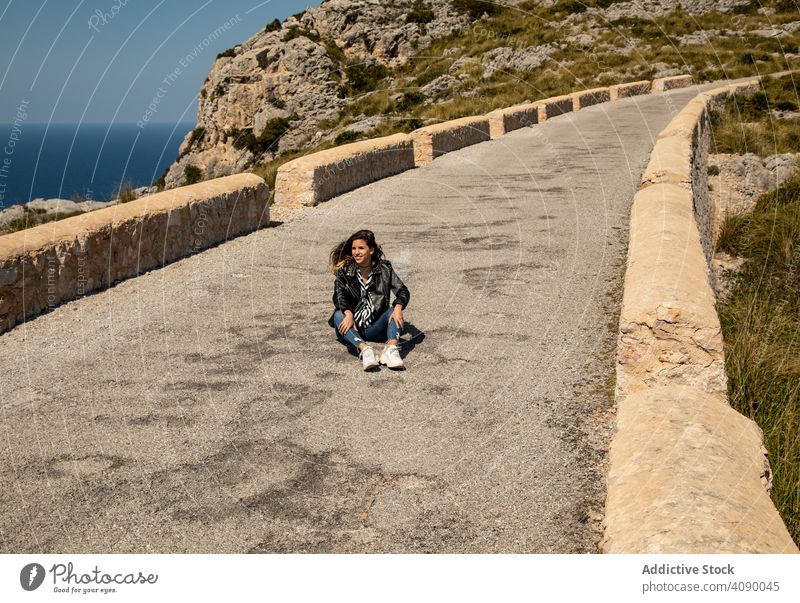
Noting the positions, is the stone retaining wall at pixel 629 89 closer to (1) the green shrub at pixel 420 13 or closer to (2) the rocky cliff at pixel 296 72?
(2) the rocky cliff at pixel 296 72

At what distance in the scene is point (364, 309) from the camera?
597 centimetres

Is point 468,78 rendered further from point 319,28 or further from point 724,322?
point 724,322

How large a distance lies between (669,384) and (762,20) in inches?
2183

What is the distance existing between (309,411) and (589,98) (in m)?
26.5

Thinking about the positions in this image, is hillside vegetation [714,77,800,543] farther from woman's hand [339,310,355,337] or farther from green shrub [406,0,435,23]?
green shrub [406,0,435,23]

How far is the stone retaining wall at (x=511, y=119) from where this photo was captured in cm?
2028

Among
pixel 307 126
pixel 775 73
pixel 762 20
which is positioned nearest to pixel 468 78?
pixel 307 126

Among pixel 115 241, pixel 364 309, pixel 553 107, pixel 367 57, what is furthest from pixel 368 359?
pixel 367 57

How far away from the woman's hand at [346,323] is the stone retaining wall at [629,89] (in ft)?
91.1

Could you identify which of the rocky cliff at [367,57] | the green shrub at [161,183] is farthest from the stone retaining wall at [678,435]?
the rocky cliff at [367,57]

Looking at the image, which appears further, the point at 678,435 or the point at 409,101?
the point at 409,101

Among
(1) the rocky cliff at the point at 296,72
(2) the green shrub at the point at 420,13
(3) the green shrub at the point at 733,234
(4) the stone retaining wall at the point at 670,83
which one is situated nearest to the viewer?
(3) the green shrub at the point at 733,234

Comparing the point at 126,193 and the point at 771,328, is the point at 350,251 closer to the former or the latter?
the point at 771,328

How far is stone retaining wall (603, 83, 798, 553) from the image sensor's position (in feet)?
9.09
